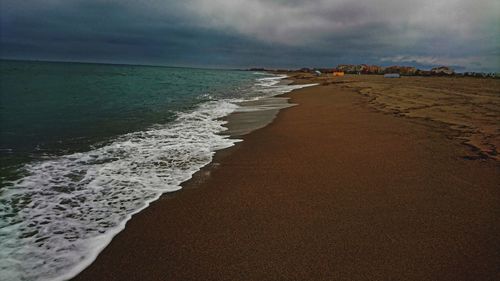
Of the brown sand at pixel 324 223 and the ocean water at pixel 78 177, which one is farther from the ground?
the brown sand at pixel 324 223

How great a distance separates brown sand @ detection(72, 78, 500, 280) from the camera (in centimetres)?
295

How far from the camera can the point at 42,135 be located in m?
9.01

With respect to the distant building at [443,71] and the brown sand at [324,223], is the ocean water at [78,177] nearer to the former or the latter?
the brown sand at [324,223]

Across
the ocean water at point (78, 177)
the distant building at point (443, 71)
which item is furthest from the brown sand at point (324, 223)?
the distant building at point (443, 71)

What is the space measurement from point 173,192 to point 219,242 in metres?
1.87

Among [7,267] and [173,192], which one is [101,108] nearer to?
[173,192]

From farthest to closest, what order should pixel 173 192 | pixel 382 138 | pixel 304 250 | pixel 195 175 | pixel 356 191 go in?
pixel 382 138
pixel 195 175
pixel 173 192
pixel 356 191
pixel 304 250

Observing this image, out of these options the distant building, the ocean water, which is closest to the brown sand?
the ocean water

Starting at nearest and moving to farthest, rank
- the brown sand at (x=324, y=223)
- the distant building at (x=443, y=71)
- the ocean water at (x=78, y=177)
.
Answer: the brown sand at (x=324, y=223), the ocean water at (x=78, y=177), the distant building at (x=443, y=71)

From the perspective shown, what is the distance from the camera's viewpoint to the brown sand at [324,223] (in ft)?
9.66

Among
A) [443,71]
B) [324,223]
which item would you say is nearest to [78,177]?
[324,223]

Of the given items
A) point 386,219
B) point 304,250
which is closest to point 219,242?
point 304,250

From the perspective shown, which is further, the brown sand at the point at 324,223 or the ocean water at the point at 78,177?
the ocean water at the point at 78,177

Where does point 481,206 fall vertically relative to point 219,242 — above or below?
above
